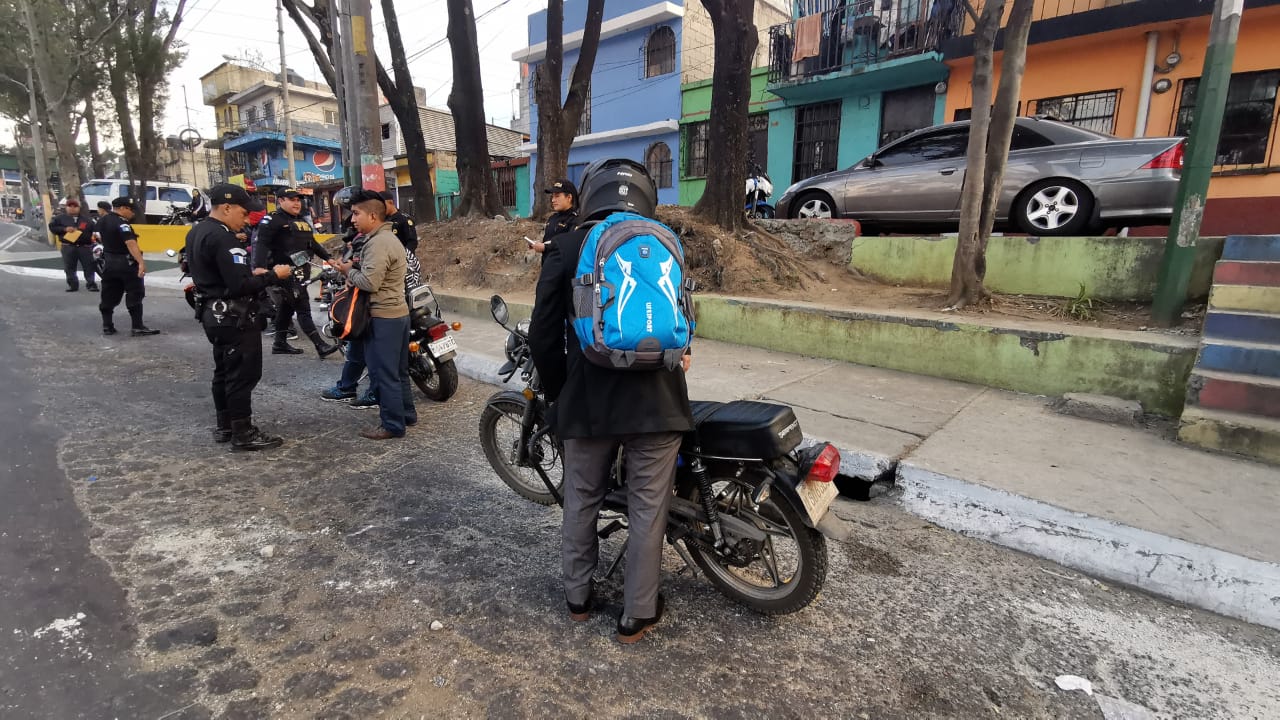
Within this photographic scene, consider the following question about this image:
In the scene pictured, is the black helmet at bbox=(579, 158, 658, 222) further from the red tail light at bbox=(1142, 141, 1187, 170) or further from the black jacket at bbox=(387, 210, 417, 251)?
the red tail light at bbox=(1142, 141, 1187, 170)

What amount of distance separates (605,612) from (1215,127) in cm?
564

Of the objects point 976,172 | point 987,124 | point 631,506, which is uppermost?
point 987,124

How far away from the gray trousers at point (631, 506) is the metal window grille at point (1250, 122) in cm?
1107

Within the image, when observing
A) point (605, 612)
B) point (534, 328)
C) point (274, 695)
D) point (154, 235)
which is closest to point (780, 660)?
point (605, 612)

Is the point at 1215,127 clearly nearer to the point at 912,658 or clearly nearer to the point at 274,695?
the point at 912,658

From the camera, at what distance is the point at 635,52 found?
18.1 meters

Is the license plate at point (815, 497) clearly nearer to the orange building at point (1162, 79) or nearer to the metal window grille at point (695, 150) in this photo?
the orange building at point (1162, 79)

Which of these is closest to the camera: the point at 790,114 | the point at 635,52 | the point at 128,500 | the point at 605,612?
the point at 605,612

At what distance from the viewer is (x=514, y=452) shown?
11.6ft

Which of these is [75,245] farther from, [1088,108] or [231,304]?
[1088,108]

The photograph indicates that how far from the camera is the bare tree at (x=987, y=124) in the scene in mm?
5523

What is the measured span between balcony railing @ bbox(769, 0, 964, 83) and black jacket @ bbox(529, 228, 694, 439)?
39.5 feet

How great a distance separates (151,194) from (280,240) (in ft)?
74.0

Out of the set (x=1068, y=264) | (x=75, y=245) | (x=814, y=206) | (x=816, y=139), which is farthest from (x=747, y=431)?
(x=75, y=245)
